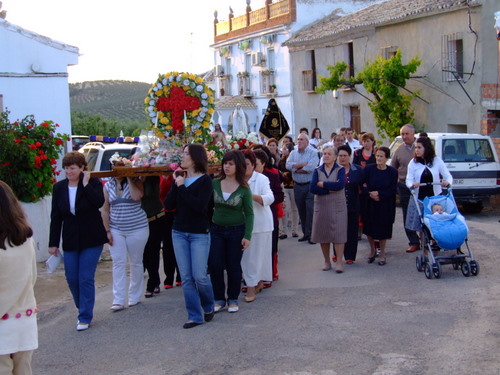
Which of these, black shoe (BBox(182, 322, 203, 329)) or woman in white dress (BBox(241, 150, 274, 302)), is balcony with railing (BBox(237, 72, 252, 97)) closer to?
woman in white dress (BBox(241, 150, 274, 302))

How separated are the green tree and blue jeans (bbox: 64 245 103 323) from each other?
19670 mm

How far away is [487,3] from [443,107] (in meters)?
4.06

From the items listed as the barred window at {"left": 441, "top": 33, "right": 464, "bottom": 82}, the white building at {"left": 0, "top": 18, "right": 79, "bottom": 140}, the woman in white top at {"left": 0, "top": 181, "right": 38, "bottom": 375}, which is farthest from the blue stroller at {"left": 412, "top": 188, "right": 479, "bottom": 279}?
the barred window at {"left": 441, "top": 33, "right": 464, "bottom": 82}

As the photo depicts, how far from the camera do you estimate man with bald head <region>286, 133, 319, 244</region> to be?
14195mm

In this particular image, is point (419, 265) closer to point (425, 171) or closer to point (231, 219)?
point (425, 171)

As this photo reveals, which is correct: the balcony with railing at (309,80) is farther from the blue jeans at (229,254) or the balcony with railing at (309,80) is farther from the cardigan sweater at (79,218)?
the cardigan sweater at (79,218)

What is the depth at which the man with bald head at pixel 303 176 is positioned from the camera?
1420cm

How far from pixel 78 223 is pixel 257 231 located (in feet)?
7.45

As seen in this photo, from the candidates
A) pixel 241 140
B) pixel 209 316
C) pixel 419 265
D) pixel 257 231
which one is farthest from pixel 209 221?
pixel 241 140

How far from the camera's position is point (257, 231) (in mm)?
9836

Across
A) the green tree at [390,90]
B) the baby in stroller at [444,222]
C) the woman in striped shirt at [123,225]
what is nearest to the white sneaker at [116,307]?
the woman in striped shirt at [123,225]

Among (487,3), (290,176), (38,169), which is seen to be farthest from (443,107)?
(38,169)

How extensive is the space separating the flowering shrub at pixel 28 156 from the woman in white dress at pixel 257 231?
5455mm

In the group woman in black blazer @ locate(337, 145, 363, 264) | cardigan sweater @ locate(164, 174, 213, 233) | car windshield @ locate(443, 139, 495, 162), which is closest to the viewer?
cardigan sweater @ locate(164, 174, 213, 233)
